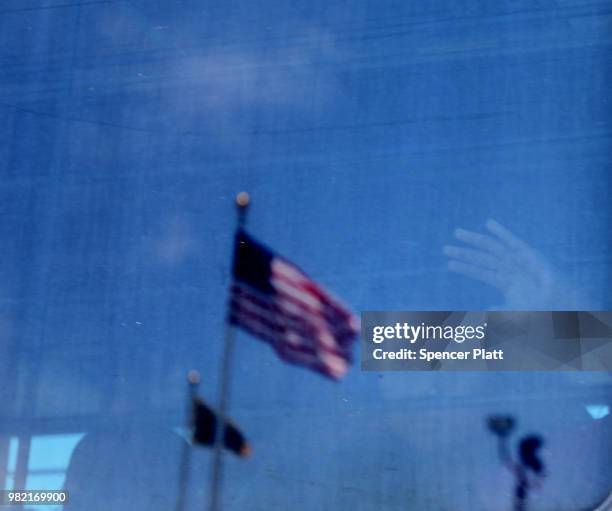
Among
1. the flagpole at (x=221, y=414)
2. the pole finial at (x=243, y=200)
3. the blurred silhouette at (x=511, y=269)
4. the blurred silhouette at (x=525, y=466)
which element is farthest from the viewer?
the pole finial at (x=243, y=200)

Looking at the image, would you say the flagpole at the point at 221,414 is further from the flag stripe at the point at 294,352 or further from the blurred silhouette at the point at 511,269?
the blurred silhouette at the point at 511,269

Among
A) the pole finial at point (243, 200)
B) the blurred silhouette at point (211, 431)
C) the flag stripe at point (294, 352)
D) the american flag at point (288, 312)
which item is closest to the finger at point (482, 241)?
the american flag at point (288, 312)

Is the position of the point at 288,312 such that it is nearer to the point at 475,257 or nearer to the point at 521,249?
the point at 475,257

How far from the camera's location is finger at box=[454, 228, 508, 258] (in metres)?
3.44

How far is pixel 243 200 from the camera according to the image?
12.0 feet

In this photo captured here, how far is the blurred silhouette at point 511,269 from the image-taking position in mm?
3391

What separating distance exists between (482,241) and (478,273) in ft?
0.35

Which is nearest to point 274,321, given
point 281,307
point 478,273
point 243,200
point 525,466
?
point 281,307

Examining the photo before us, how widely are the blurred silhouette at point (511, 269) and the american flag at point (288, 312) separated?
437 mm

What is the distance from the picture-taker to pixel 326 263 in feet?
11.7

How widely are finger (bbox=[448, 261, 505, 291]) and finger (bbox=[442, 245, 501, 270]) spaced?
1 centimetres

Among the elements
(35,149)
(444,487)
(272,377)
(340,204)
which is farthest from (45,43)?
(444,487)

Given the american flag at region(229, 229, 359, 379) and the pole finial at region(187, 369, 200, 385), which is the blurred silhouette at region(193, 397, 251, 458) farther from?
the american flag at region(229, 229, 359, 379)

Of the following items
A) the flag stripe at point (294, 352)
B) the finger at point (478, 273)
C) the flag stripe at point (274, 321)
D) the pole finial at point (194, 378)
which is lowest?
the pole finial at point (194, 378)
